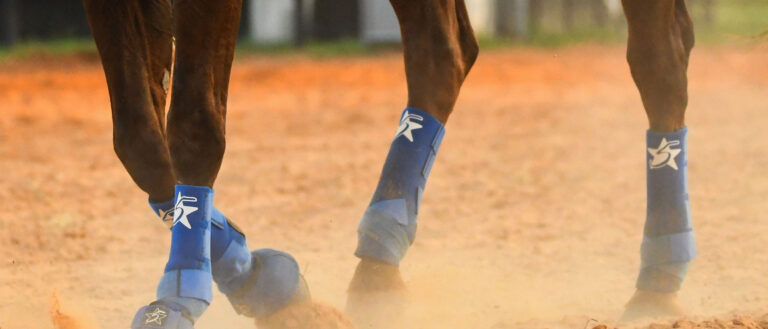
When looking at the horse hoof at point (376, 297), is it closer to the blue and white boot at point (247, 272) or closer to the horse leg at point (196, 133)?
the blue and white boot at point (247, 272)

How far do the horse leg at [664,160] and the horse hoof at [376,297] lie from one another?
2.82 feet

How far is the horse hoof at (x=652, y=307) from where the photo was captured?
3.68m

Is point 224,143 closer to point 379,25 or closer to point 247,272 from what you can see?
point 247,272

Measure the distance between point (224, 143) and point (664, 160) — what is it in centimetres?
169

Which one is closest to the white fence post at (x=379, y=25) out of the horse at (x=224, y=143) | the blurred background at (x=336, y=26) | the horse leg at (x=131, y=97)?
the blurred background at (x=336, y=26)

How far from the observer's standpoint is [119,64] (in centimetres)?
293

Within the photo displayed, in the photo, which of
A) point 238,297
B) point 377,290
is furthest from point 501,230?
point 238,297

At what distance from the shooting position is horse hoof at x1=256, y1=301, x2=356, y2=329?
319 cm

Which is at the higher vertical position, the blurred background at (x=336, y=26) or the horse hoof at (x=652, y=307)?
the horse hoof at (x=652, y=307)

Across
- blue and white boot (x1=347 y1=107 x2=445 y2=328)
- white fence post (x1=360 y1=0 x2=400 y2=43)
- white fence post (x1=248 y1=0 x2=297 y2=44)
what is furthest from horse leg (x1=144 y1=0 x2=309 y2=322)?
white fence post (x1=248 y1=0 x2=297 y2=44)

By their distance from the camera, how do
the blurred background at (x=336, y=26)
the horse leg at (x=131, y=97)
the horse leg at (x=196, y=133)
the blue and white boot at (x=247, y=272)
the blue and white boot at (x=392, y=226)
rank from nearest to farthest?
the horse leg at (x=196, y=133) < the horse leg at (x=131, y=97) < the blue and white boot at (x=247, y=272) < the blue and white boot at (x=392, y=226) < the blurred background at (x=336, y=26)

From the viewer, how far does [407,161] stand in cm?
347

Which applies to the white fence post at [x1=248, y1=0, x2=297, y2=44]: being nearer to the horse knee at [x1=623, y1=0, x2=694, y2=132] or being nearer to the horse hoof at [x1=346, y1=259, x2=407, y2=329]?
the horse knee at [x1=623, y1=0, x2=694, y2=132]

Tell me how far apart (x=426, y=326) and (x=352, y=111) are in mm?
6979
